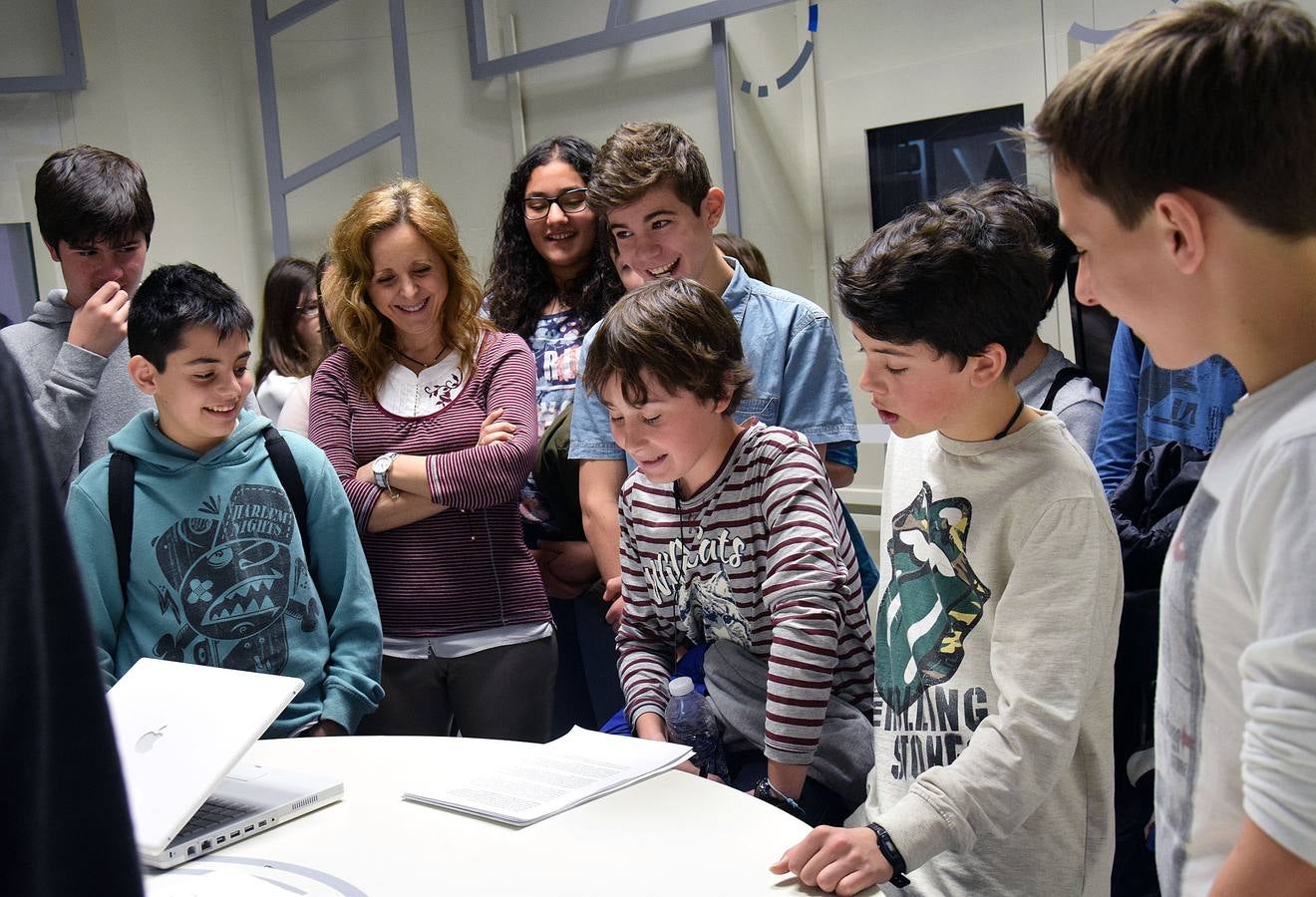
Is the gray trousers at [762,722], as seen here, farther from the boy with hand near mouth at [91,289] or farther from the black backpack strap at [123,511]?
the boy with hand near mouth at [91,289]

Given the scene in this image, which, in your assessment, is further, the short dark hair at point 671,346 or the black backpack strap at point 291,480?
the black backpack strap at point 291,480

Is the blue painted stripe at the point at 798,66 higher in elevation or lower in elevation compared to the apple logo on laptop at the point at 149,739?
higher

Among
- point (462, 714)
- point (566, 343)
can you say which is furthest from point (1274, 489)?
point (566, 343)

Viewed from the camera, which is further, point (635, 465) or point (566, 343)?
point (566, 343)

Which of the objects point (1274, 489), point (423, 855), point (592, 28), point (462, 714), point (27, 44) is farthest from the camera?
point (27, 44)

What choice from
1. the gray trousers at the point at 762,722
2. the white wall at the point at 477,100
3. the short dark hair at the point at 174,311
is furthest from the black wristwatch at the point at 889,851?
the white wall at the point at 477,100

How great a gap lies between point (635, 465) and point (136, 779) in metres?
1.15

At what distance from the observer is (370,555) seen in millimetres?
2357

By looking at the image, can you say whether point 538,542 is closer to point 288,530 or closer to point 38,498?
point 288,530

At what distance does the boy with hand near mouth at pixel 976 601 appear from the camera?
1.29 m

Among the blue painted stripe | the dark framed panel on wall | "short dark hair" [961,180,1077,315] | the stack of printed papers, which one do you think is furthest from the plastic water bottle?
the blue painted stripe

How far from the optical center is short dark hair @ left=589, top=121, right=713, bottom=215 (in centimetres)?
223

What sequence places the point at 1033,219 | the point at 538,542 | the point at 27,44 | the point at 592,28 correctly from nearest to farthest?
1. the point at 1033,219
2. the point at 538,542
3. the point at 592,28
4. the point at 27,44

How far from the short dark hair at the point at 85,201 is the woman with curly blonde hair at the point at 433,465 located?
0.47 m
